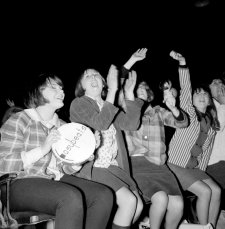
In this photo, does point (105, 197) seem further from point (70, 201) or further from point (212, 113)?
point (212, 113)

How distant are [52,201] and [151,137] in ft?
3.85

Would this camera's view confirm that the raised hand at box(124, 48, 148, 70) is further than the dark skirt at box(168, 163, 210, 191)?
No

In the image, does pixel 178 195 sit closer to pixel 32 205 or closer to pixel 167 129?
pixel 32 205

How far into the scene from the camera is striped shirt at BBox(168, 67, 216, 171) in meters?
2.56

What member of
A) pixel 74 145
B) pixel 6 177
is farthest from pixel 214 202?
pixel 6 177

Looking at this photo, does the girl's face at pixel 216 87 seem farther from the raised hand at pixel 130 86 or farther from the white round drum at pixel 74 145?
the white round drum at pixel 74 145

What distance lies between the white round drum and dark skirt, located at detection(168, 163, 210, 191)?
1192 millimetres

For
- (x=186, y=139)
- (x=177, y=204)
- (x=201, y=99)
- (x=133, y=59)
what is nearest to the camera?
(x=177, y=204)

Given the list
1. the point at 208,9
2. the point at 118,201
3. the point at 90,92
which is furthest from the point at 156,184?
the point at 208,9

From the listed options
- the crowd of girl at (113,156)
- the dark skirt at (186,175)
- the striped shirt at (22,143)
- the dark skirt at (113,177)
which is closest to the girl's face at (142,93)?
the crowd of girl at (113,156)

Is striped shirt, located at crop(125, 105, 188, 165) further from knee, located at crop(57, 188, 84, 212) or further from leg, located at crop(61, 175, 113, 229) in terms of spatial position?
knee, located at crop(57, 188, 84, 212)

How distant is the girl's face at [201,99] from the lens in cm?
283

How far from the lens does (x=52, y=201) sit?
1430 mm

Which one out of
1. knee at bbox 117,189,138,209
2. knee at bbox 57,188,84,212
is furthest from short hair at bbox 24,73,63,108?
knee at bbox 117,189,138,209
